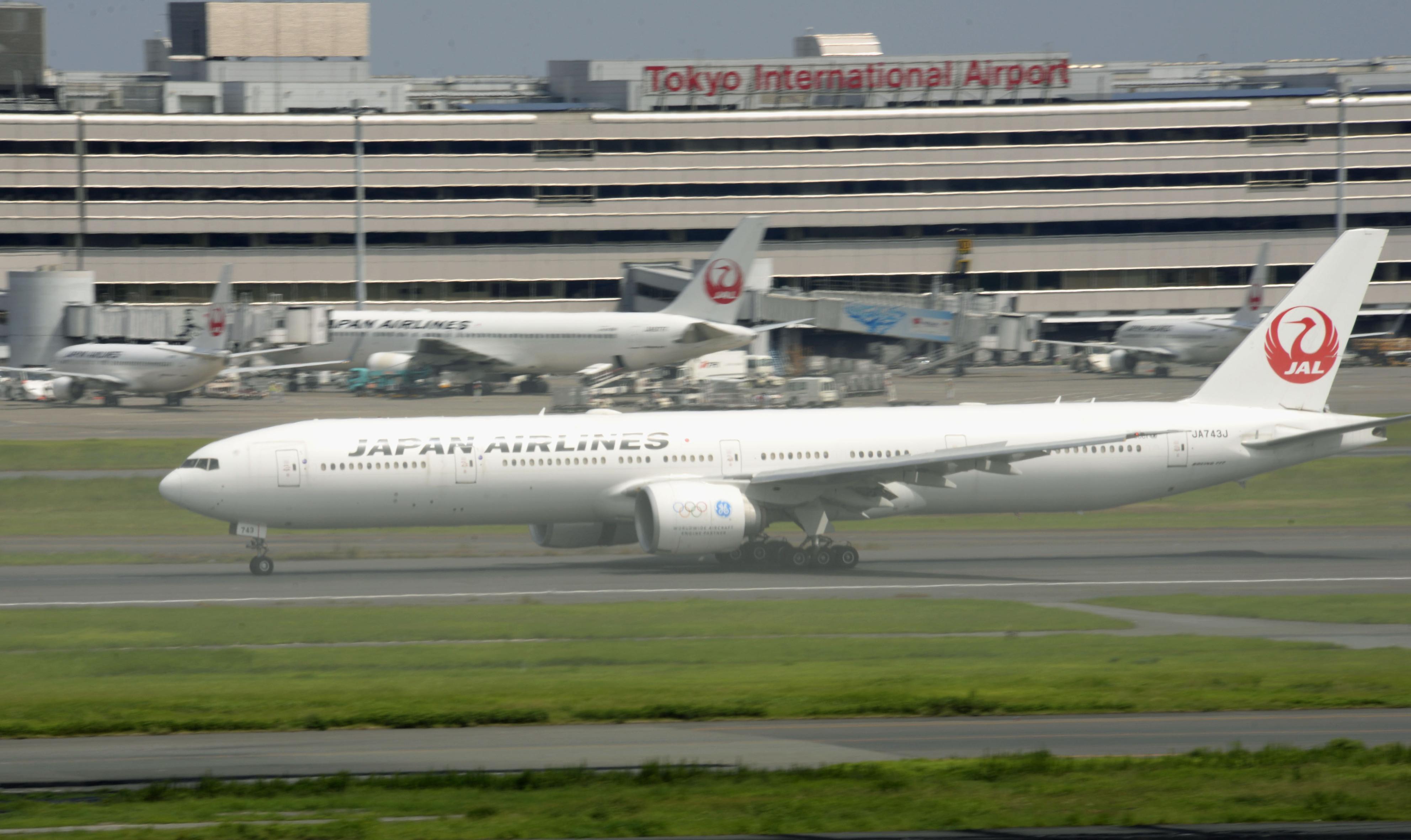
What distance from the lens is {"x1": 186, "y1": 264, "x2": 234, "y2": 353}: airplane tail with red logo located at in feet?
259

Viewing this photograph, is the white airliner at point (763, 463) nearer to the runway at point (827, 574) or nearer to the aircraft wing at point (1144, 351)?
the runway at point (827, 574)

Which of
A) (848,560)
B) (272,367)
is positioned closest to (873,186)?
(272,367)

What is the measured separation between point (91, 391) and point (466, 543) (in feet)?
154

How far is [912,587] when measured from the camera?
34375 mm

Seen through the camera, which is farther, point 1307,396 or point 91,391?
point 91,391

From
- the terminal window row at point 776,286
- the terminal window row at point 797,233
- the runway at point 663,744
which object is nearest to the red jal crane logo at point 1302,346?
the runway at point 663,744

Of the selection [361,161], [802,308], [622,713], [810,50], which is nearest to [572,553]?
[622,713]

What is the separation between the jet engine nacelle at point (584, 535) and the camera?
A: 3928 cm

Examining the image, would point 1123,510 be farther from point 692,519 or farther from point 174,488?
point 174,488

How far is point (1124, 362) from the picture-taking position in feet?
316

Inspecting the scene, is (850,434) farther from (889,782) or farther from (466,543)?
(889,782)

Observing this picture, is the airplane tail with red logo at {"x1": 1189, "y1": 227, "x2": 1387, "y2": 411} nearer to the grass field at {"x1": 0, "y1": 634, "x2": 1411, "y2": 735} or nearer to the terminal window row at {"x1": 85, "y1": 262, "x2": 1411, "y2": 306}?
the grass field at {"x1": 0, "y1": 634, "x2": 1411, "y2": 735}

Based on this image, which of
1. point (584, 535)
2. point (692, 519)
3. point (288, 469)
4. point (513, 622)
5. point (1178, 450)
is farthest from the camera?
point (1178, 450)

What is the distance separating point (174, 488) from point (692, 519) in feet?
42.2
